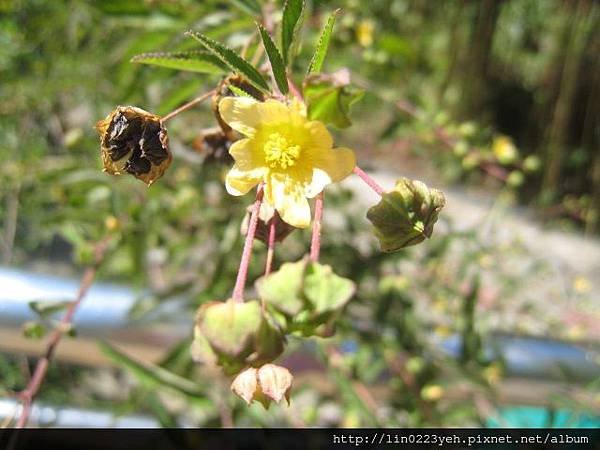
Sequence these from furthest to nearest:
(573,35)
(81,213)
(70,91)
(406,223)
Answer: (573,35)
(70,91)
(81,213)
(406,223)

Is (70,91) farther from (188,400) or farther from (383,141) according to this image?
(188,400)

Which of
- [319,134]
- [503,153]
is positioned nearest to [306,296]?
[319,134]

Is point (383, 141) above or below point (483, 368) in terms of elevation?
above

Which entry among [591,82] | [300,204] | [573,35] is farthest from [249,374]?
[591,82]

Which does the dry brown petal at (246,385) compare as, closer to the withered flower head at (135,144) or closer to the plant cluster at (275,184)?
the plant cluster at (275,184)

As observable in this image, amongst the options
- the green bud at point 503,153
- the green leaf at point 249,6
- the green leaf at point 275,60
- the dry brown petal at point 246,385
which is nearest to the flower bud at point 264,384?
the dry brown petal at point 246,385

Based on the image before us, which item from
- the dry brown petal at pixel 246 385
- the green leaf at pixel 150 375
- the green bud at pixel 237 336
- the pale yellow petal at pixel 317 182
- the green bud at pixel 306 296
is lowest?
the green leaf at pixel 150 375

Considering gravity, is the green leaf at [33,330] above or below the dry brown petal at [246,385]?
below

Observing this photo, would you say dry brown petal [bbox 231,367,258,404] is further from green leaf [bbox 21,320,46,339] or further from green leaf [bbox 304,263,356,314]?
green leaf [bbox 21,320,46,339]
